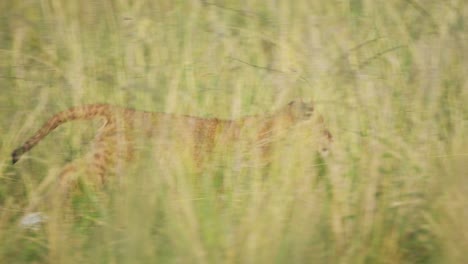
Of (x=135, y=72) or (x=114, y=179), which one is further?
(x=135, y=72)

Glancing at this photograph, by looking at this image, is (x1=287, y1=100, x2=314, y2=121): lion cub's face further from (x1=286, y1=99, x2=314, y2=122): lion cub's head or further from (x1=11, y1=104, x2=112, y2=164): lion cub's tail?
(x1=11, y1=104, x2=112, y2=164): lion cub's tail

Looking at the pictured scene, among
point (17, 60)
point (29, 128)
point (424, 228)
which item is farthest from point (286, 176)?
point (17, 60)

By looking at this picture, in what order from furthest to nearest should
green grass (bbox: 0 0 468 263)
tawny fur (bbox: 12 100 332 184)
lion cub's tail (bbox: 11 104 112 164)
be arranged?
lion cub's tail (bbox: 11 104 112 164) → tawny fur (bbox: 12 100 332 184) → green grass (bbox: 0 0 468 263)

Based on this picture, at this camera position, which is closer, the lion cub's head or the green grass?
the green grass

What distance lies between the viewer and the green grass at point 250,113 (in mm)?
2479

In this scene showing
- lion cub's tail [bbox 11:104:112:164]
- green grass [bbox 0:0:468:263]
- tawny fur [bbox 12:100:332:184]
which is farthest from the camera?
lion cub's tail [bbox 11:104:112:164]

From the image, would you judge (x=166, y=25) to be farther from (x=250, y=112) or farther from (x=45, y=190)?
(x=45, y=190)

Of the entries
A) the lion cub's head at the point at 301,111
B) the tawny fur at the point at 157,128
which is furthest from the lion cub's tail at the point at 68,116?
the lion cub's head at the point at 301,111

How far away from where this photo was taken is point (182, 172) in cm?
274

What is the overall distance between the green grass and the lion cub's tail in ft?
0.21

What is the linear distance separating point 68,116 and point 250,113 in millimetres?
803

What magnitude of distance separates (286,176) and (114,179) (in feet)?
2.17

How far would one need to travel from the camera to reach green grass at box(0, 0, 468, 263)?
8.13 ft

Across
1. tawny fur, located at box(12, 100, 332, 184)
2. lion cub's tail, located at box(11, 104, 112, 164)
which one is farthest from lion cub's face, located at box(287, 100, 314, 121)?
lion cub's tail, located at box(11, 104, 112, 164)
